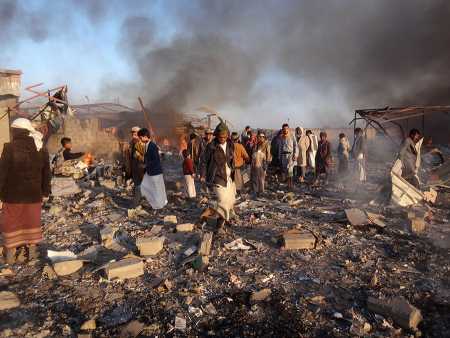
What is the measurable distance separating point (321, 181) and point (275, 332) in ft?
25.2

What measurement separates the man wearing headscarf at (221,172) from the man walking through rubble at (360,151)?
5.26 metres

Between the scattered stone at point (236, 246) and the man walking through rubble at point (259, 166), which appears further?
the man walking through rubble at point (259, 166)

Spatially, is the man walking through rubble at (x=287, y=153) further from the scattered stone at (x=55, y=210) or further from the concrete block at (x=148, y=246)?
the scattered stone at (x=55, y=210)

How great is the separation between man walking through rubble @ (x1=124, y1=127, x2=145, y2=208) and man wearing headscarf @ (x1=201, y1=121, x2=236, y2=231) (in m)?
1.79

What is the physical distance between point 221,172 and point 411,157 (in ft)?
13.4

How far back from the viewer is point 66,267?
4.14 metres

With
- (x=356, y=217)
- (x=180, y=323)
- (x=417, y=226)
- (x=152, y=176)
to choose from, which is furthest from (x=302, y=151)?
(x=180, y=323)

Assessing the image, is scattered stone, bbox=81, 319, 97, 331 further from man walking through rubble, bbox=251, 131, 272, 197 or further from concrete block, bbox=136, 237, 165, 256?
man walking through rubble, bbox=251, 131, 272, 197

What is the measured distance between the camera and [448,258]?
4445 millimetres

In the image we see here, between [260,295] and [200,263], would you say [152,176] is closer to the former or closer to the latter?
[200,263]

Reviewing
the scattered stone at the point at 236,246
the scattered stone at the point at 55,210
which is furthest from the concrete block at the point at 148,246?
the scattered stone at the point at 55,210

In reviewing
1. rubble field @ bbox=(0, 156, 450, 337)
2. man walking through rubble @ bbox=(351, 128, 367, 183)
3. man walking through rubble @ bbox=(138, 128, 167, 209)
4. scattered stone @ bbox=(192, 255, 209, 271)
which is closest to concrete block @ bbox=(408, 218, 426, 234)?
rubble field @ bbox=(0, 156, 450, 337)

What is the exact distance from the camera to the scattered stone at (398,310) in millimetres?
2967

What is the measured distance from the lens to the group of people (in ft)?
14.8
